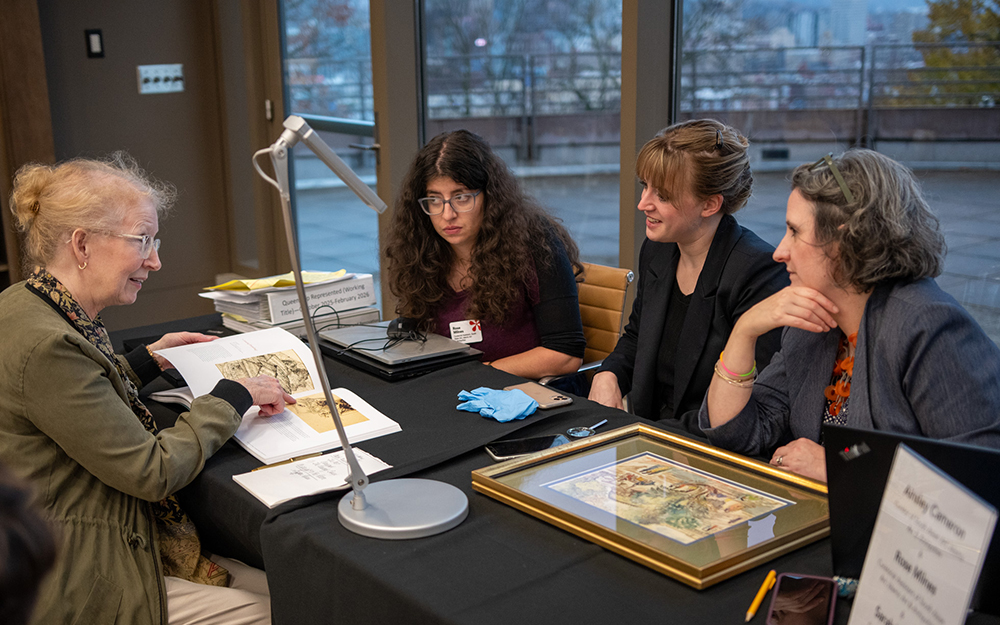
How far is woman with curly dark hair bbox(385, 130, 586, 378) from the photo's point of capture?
8.17 ft

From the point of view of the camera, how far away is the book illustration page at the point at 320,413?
1777 mm

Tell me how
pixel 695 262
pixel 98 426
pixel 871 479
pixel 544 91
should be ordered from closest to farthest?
pixel 871 479
pixel 98 426
pixel 695 262
pixel 544 91

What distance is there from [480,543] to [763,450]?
0.75 m

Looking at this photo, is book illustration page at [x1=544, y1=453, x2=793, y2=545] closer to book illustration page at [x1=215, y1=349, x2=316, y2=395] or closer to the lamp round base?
the lamp round base

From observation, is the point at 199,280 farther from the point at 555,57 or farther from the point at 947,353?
the point at 947,353

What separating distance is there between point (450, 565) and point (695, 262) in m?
1.32

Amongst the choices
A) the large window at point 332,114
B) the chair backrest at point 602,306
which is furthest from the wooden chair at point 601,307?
the large window at point 332,114

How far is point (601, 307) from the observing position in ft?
9.16

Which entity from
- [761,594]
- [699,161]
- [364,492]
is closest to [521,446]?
[364,492]

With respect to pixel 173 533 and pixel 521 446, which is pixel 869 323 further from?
pixel 173 533

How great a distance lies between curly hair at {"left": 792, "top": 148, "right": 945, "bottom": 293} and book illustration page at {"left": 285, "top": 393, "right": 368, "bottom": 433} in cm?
101

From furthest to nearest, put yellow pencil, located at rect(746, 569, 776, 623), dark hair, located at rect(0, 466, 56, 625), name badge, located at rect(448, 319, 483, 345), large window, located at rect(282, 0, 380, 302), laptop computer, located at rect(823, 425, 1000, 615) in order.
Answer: large window, located at rect(282, 0, 380, 302) → name badge, located at rect(448, 319, 483, 345) → yellow pencil, located at rect(746, 569, 776, 623) → laptop computer, located at rect(823, 425, 1000, 615) → dark hair, located at rect(0, 466, 56, 625)

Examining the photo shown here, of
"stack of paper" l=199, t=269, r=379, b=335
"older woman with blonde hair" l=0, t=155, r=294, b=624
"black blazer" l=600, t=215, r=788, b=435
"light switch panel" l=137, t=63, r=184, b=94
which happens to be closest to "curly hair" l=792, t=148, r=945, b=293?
"black blazer" l=600, t=215, r=788, b=435

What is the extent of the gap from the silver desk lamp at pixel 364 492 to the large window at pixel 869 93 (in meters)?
1.83
